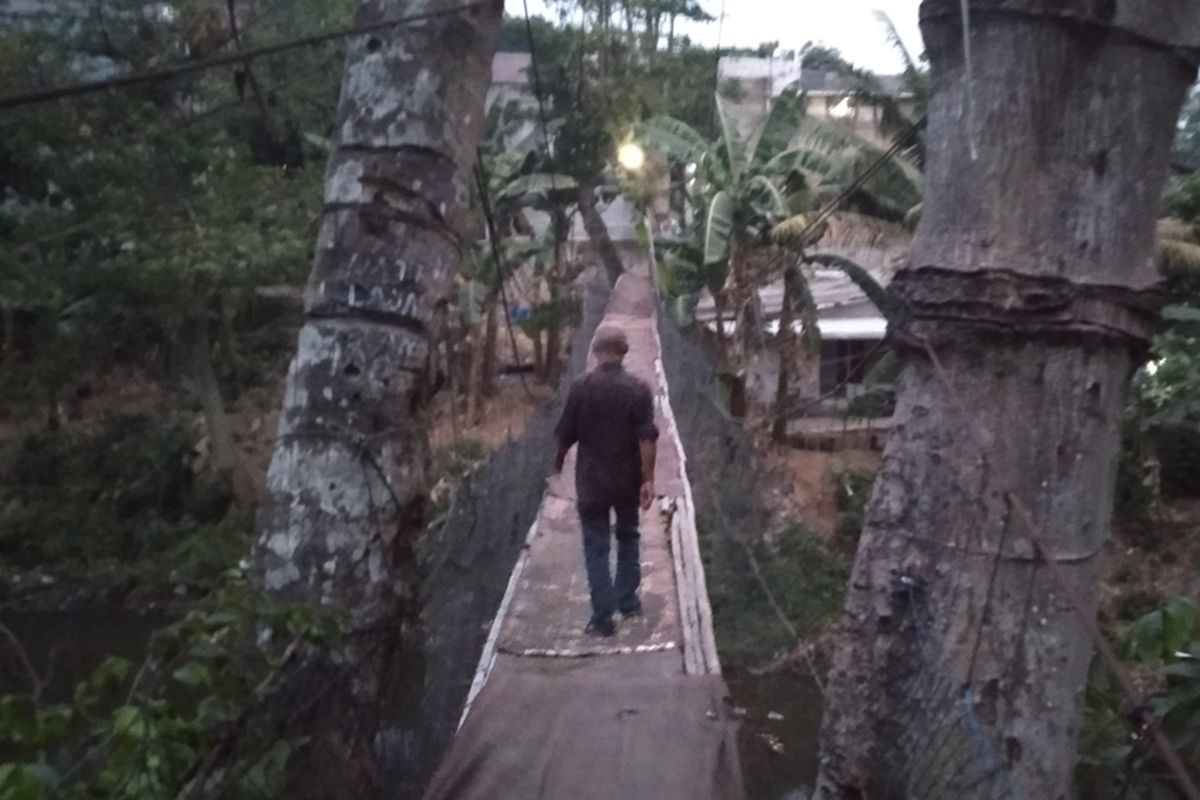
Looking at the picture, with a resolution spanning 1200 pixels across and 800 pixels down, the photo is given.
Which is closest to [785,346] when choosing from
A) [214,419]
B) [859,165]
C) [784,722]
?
[859,165]

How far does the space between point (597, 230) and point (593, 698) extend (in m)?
10.1

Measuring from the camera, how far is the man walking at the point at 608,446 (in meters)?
2.97

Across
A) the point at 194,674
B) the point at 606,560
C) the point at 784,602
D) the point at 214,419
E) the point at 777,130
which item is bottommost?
the point at 784,602

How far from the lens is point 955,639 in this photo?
1052 mm

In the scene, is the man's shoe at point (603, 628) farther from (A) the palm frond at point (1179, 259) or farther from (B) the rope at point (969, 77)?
(A) the palm frond at point (1179, 259)

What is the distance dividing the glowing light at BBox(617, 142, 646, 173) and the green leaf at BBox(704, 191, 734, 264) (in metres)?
2.42

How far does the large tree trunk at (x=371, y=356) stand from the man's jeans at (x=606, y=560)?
136 centimetres

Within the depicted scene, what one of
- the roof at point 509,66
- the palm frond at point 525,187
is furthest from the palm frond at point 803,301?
the roof at point 509,66

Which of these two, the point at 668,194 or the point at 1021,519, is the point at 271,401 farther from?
the point at 1021,519

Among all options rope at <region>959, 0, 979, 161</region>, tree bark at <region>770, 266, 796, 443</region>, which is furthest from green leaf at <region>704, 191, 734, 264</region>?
rope at <region>959, 0, 979, 161</region>

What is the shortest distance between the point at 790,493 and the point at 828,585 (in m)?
0.98

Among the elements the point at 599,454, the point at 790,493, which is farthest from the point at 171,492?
the point at 599,454

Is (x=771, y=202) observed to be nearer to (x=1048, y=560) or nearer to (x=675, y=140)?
(x=675, y=140)

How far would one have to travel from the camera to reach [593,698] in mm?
2658
